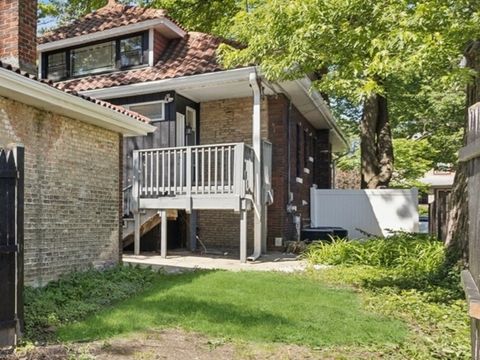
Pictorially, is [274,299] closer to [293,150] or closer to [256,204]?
[256,204]

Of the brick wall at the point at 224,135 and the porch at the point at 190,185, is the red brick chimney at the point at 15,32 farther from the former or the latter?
the brick wall at the point at 224,135

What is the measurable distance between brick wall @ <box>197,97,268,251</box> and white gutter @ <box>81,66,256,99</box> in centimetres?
161

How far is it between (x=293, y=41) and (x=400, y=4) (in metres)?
1.45

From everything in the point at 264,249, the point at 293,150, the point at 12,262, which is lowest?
the point at 264,249

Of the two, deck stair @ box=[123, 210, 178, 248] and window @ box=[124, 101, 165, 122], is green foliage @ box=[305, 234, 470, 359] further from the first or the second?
window @ box=[124, 101, 165, 122]

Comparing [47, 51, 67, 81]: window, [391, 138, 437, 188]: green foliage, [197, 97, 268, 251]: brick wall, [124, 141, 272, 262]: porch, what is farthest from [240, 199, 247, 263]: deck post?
[391, 138, 437, 188]: green foliage

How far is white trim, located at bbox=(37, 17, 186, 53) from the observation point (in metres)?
12.2

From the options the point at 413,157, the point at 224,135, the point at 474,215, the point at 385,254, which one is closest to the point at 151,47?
the point at 224,135

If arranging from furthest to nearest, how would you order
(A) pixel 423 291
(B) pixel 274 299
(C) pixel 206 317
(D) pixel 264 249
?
(D) pixel 264 249 → (A) pixel 423 291 → (B) pixel 274 299 → (C) pixel 206 317

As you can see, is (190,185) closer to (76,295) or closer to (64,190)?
(64,190)

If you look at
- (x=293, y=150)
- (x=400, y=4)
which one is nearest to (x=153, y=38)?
(x=293, y=150)

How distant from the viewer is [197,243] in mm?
13047

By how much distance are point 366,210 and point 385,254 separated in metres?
5.29

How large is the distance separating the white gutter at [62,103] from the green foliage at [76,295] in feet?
8.13
